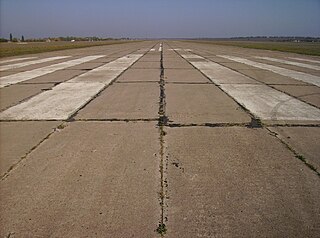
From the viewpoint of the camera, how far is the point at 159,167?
402cm

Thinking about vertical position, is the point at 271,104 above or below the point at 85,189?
above

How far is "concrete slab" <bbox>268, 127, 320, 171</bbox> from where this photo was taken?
14.5 feet

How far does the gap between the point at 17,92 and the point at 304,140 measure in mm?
8404

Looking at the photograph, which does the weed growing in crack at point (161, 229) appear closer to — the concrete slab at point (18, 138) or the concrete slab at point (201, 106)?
the concrete slab at point (18, 138)

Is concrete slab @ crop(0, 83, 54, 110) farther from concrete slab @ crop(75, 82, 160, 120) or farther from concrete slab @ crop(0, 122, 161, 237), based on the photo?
concrete slab @ crop(0, 122, 161, 237)

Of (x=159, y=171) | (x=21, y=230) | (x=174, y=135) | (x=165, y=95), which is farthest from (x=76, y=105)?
(x=21, y=230)

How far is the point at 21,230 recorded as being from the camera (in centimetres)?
277

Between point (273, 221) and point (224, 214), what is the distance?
0.48 meters

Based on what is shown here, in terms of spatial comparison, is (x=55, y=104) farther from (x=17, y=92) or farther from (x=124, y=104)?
(x=17, y=92)

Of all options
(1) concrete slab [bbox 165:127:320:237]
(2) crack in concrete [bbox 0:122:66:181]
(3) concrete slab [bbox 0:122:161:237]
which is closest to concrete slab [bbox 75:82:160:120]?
(2) crack in concrete [bbox 0:122:66:181]

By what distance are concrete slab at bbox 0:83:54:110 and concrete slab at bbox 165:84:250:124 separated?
13.8 ft

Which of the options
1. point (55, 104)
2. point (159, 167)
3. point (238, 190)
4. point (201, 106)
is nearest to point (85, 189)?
point (159, 167)

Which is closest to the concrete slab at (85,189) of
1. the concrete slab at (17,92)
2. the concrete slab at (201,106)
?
the concrete slab at (201,106)

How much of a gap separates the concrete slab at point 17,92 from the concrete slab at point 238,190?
520 cm
